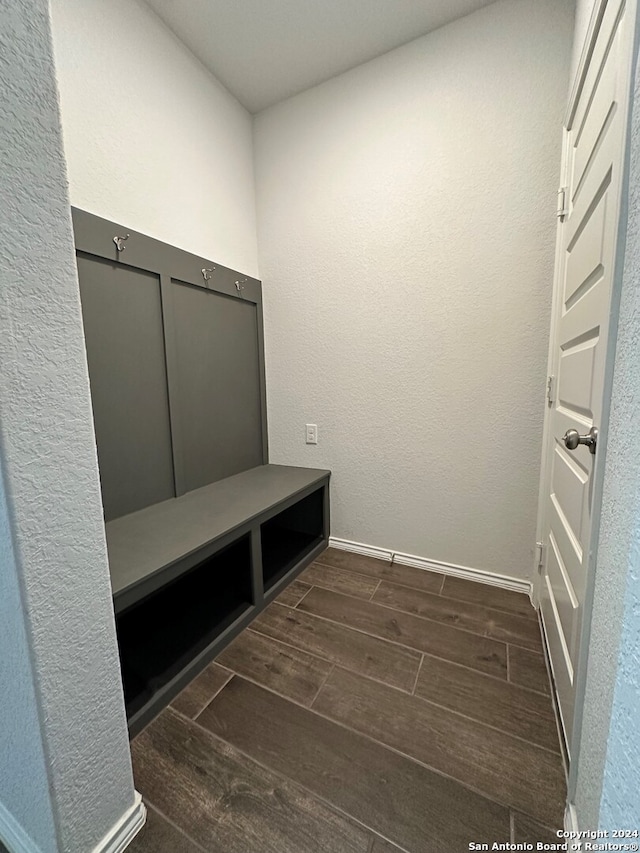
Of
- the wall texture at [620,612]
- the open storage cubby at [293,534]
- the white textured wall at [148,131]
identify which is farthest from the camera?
the open storage cubby at [293,534]

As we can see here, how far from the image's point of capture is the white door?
708 mm

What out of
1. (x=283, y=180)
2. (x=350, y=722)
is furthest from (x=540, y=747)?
(x=283, y=180)

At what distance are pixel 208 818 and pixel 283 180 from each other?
8.89 feet

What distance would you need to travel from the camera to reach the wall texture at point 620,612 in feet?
1.42

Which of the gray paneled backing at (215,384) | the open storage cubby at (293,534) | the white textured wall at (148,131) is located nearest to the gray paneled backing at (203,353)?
the gray paneled backing at (215,384)

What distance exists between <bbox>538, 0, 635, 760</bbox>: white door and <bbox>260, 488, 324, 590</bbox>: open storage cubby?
1.19 m

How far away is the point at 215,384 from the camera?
1891 millimetres

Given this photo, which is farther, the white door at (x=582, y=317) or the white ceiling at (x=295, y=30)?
the white ceiling at (x=295, y=30)

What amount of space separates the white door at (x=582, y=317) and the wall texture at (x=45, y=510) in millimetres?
1041

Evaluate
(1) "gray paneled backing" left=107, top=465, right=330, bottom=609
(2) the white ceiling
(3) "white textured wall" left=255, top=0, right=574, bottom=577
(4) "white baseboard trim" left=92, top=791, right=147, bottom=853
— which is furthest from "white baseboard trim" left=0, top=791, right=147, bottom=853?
(2) the white ceiling

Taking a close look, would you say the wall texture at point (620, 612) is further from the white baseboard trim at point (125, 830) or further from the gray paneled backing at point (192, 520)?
the gray paneled backing at point (192, 520)

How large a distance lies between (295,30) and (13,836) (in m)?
2.94

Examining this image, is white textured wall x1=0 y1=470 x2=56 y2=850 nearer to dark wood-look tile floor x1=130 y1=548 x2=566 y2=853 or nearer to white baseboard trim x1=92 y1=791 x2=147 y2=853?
white baseboard trim x1=92 y1=791 x2=147 y2=853

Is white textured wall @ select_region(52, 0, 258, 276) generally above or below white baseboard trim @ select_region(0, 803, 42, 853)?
above
